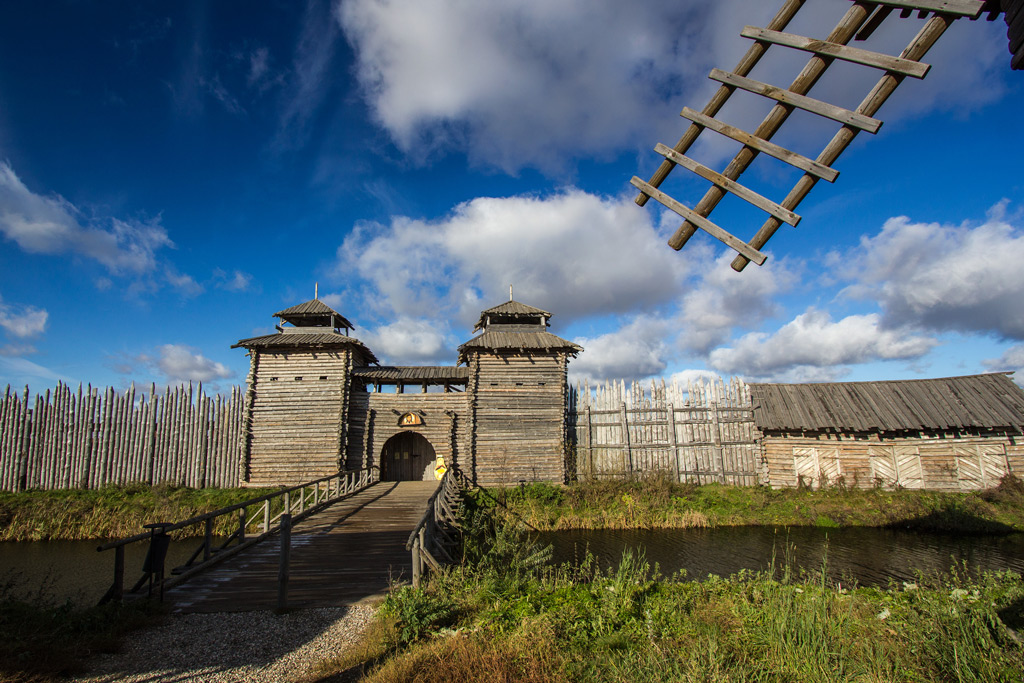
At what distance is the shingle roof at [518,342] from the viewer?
2153cm

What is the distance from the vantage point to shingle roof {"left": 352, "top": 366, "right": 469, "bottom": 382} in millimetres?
22473

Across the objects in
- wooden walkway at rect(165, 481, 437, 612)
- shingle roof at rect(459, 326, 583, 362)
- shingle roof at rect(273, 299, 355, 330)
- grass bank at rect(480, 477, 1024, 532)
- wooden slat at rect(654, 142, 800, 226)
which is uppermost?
shingle roof at rect(273, 299, 355, 330)

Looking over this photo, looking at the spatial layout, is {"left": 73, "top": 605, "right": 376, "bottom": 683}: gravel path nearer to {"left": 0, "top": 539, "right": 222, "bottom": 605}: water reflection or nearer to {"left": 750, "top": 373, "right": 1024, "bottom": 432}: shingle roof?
{"left": 0, "top": 539, "right": 222, "bottom": 605}: water reflection

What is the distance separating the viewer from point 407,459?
2445cm

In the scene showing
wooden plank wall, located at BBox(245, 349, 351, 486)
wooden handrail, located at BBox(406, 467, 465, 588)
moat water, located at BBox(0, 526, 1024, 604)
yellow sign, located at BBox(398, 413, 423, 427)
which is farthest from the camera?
yellow sign, located at BBox(398, 413, 423, 427)

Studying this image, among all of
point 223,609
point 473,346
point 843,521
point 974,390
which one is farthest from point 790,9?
point 974,390

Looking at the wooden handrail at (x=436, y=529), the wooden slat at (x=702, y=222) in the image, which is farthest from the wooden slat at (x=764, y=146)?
the wooden handrail at (x=436, y=529)

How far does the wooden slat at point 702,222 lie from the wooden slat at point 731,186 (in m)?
0.21

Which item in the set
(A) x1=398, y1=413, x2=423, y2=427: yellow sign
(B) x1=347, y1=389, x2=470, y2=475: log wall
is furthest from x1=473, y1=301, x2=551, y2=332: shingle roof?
(A) x1=398, y1=413, x2=423, y2=427: yellow sign

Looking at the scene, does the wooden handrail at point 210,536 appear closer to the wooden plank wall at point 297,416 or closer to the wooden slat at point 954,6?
the wooden plank wall at point 297,416

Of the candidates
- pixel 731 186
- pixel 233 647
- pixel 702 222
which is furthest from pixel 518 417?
pixel 731 186

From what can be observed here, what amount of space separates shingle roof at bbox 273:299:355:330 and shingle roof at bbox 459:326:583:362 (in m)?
6.27

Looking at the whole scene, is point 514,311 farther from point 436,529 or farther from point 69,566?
point 69,566

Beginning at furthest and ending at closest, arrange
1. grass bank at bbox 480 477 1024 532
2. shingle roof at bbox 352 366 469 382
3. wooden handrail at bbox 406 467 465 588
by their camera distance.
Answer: shingle roof at bbox 352 366 469 382, grass bank at bbox 480 477 1024 532, wooden handrail at bbox 406 467 465 588
